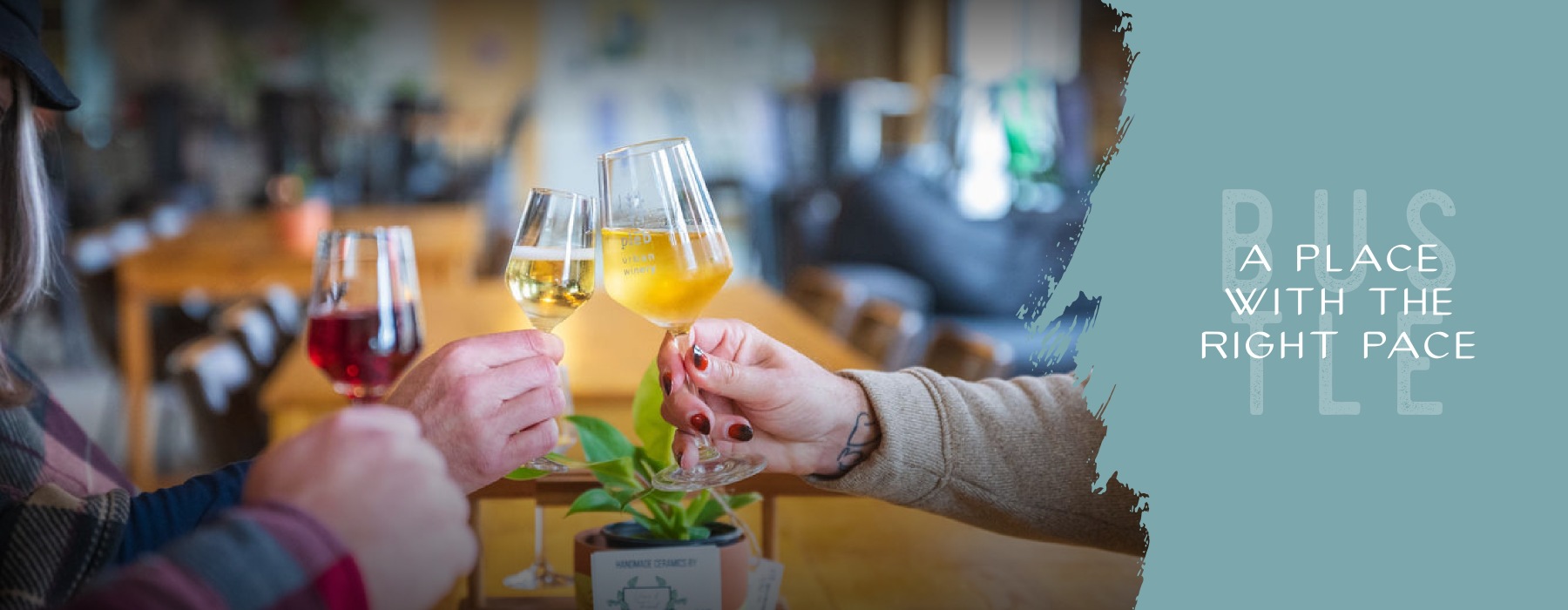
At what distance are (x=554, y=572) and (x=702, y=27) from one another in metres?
11.0

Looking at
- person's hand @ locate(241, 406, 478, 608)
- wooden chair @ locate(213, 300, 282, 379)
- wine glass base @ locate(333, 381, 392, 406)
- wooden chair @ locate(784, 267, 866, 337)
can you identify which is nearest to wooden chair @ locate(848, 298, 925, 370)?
wooden chair @ locate(784, 267, 866, 337)

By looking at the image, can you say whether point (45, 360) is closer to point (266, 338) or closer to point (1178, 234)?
point (266, 338)

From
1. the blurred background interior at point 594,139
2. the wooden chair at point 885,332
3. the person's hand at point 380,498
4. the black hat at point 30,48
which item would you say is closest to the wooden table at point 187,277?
the blurred background interior at point 594,139

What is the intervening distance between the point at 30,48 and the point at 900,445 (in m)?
0.68

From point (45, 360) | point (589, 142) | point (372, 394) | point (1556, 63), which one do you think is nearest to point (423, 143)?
point (589, 142)

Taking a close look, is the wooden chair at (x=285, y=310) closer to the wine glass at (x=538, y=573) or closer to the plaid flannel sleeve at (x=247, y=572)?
the wine glass at (x=538, y=573)

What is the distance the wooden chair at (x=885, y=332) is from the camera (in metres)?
2.14

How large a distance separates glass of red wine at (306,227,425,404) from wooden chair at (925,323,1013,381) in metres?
0.76

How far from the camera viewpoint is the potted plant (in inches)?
33.3

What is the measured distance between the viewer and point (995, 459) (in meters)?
0.99

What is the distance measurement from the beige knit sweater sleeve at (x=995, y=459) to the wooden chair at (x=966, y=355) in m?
0.72

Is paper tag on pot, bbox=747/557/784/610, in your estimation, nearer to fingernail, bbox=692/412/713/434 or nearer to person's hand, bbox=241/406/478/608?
fingernail, bbox=692/412/713/434

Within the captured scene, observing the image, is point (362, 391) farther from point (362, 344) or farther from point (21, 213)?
point (21, 213)

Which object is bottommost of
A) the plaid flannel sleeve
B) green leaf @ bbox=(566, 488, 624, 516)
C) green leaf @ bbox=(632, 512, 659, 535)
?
green leaf @ bbox=(632, 512, 659, 535)
